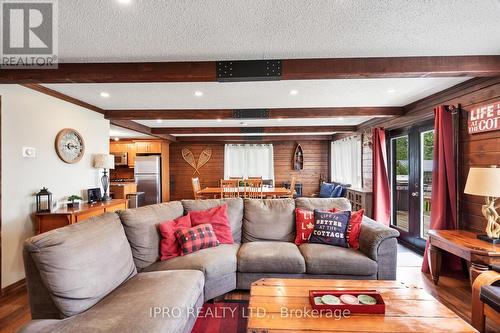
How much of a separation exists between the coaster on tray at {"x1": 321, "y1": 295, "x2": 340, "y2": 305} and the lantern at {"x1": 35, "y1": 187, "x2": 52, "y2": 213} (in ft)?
10.4

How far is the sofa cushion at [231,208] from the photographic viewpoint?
298 cm

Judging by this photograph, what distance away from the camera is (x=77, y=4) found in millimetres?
1550

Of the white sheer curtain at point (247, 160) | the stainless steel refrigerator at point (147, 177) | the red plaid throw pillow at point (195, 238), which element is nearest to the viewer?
the red plaid throw pillow at point (195, 238)

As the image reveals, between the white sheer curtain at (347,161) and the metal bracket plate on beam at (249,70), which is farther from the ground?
the metal bracket plate on beam at (249,70)

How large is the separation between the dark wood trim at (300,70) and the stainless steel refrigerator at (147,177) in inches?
186

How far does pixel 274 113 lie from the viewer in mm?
4336

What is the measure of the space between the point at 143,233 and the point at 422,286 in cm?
311

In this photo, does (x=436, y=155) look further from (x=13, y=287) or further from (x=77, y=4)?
(x=13, y=287)

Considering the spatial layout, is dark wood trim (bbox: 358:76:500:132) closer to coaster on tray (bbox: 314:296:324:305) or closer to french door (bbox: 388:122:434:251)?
french door (bbox: 388:122:434:251)

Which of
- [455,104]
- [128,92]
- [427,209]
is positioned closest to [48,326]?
[128,92]

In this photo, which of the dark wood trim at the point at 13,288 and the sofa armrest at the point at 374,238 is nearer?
the sofa armrest at the point at 374,238

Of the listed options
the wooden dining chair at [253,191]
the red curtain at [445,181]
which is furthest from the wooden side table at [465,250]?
the wooden dining chair at [253,191]

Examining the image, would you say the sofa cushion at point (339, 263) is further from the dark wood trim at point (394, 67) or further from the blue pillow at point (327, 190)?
the blue pillow at point (327, 190)

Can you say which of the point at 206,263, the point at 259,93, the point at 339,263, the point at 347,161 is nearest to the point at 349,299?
the point at 339,263
